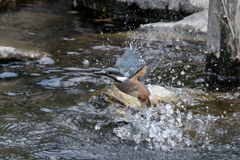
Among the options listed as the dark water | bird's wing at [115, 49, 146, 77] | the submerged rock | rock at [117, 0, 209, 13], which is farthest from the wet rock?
rock at [117, 0, 209, 13]

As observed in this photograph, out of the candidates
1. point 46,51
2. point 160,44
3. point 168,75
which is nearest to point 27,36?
point 46,51

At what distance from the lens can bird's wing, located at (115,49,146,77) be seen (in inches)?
183

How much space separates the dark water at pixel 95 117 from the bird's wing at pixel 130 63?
0.62 m

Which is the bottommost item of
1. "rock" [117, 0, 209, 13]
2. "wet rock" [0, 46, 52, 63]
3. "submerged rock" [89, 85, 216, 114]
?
"submerged rock" [89, 85, 216, 114]

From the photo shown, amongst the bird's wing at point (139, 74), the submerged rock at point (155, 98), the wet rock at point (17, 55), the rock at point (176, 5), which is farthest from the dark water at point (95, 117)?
the rock at point (176, 5)

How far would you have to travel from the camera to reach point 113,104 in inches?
198

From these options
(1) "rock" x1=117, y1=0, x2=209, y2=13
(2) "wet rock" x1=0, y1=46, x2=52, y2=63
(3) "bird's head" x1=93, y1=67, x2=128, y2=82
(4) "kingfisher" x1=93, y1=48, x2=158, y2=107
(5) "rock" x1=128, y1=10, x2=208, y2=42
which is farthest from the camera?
(1) "rock" x1=117, y1=0, x2=209, y2=13

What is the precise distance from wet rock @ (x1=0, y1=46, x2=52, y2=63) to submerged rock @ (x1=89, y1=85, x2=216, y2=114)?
7.53 feet

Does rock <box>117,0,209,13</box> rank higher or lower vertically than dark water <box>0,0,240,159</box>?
higher

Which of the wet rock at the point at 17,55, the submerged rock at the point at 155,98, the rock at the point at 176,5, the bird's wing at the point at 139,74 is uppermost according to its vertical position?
the rock at the point at 176,5

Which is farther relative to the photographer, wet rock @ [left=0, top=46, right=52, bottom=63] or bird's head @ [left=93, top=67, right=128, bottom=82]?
wet rock @ [left=0, top=46, right=52, bottom=63]

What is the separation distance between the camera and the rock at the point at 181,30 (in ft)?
27.8

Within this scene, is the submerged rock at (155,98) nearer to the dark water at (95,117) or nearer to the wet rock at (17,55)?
the dark water at (95,117)

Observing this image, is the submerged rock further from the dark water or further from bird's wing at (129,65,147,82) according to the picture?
bird's wing at (129,65,147,82)
